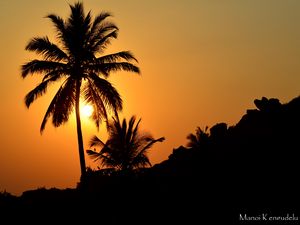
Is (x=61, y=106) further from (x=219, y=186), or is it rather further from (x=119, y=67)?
(x=219, y=186)

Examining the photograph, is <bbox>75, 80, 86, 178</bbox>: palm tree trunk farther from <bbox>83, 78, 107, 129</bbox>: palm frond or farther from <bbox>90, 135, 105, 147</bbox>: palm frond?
<bbox>90, 135, 105, 147</bbox>: palm frond

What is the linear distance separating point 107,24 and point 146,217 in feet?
43.1

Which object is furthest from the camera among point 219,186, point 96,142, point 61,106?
point 96,142

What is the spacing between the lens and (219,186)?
784 inches

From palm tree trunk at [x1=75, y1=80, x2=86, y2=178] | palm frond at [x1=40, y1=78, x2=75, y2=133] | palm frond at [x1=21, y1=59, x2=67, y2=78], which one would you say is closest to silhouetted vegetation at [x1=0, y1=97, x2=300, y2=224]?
palm tree trunk at [x1=75, y1=80, x2=86, y2=178]

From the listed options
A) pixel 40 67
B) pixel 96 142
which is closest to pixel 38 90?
pixel 40 67

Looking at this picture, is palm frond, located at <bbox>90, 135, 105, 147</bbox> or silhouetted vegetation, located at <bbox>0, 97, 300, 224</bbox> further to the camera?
palm frond, located at <bbox>90, 135, 105, 147</bbox>

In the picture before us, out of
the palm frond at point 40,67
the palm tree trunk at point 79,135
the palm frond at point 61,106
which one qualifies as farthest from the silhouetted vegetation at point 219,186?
the palm frond at point 40,67

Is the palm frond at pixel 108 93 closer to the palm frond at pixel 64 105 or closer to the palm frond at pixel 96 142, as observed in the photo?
the palm frond at pixel 64 105

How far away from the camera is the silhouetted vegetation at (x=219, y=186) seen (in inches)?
709

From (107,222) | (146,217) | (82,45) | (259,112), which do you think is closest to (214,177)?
(146,217)

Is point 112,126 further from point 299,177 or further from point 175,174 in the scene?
point 299,177

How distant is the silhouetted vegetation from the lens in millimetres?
18016

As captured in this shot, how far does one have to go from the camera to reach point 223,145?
79.9ft
